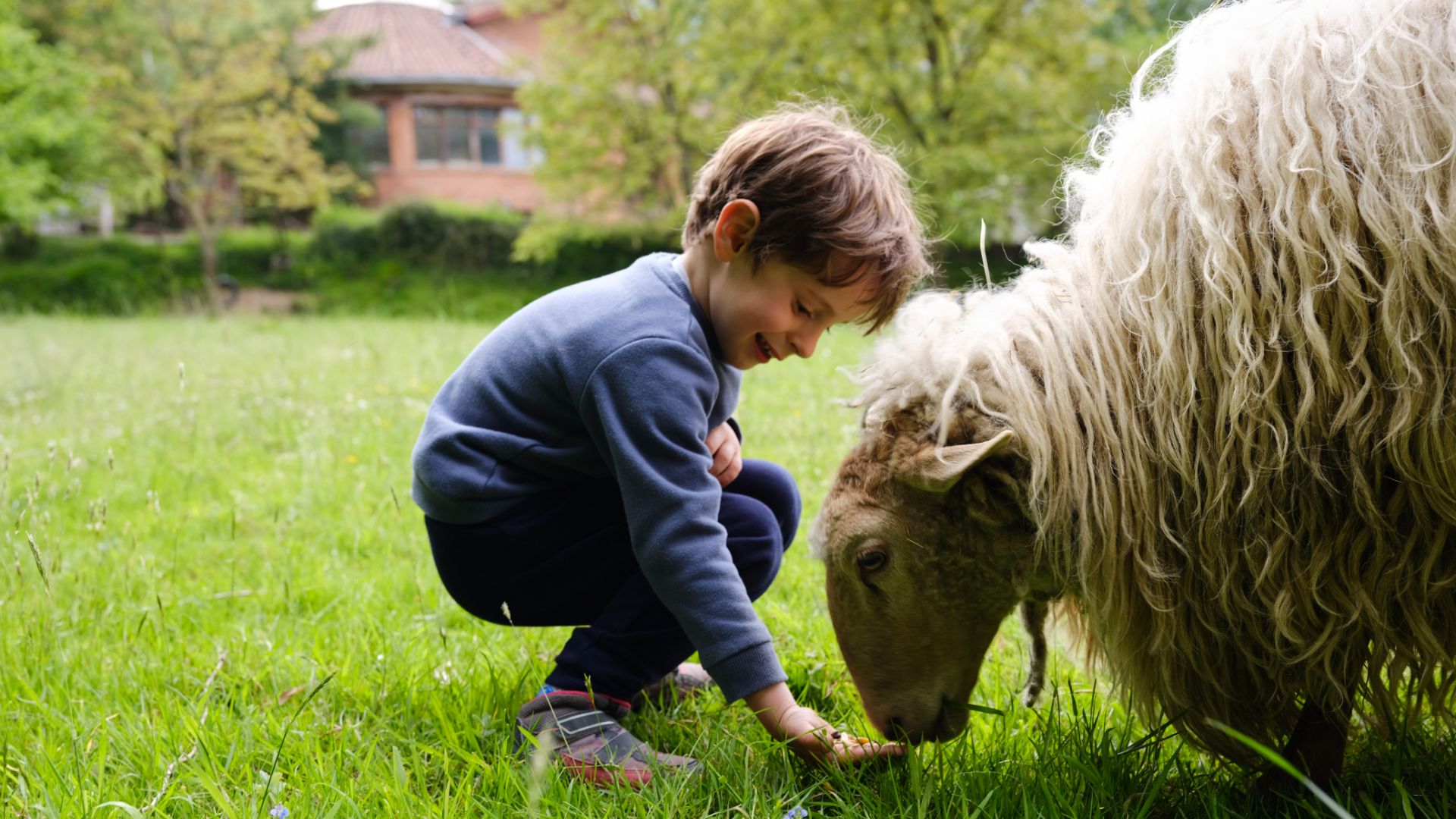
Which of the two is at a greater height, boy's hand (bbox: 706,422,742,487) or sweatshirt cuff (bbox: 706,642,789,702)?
boy's hand (bbox: 706,422,742,487)

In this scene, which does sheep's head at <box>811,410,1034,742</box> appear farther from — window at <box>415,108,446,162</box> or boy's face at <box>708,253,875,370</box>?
window at <box>415,108,446,162</box>

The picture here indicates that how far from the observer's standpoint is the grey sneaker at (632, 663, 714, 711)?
8.87ft

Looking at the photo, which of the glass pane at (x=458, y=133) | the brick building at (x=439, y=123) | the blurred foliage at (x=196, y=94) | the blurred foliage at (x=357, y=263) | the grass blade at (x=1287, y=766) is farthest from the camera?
the glass pane at (x=458, y=133)

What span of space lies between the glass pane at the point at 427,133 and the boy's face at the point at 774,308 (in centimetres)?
3438

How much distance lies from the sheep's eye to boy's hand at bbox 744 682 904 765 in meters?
0.29

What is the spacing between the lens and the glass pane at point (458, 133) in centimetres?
3472

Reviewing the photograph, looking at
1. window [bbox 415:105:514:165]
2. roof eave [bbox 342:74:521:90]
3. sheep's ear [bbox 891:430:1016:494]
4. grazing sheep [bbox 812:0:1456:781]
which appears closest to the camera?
grazing sheep [bbox 812:0:1456:781]

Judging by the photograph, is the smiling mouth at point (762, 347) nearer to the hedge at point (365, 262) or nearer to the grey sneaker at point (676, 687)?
the grey sneaker at point (676, 687)

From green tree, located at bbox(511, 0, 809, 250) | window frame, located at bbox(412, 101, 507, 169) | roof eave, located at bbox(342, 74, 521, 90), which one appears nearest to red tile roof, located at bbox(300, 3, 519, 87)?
roof eave, located at bbox(342, 74, 521, 90)

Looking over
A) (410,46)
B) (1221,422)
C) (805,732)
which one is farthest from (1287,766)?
(410,46)

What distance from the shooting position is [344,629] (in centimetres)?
308

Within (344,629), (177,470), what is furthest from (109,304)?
(344,629)

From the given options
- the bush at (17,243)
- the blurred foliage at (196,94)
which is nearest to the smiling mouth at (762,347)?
the blurred foliage at (196,94)

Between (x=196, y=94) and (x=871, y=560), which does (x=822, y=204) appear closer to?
(x=871, y=560)
